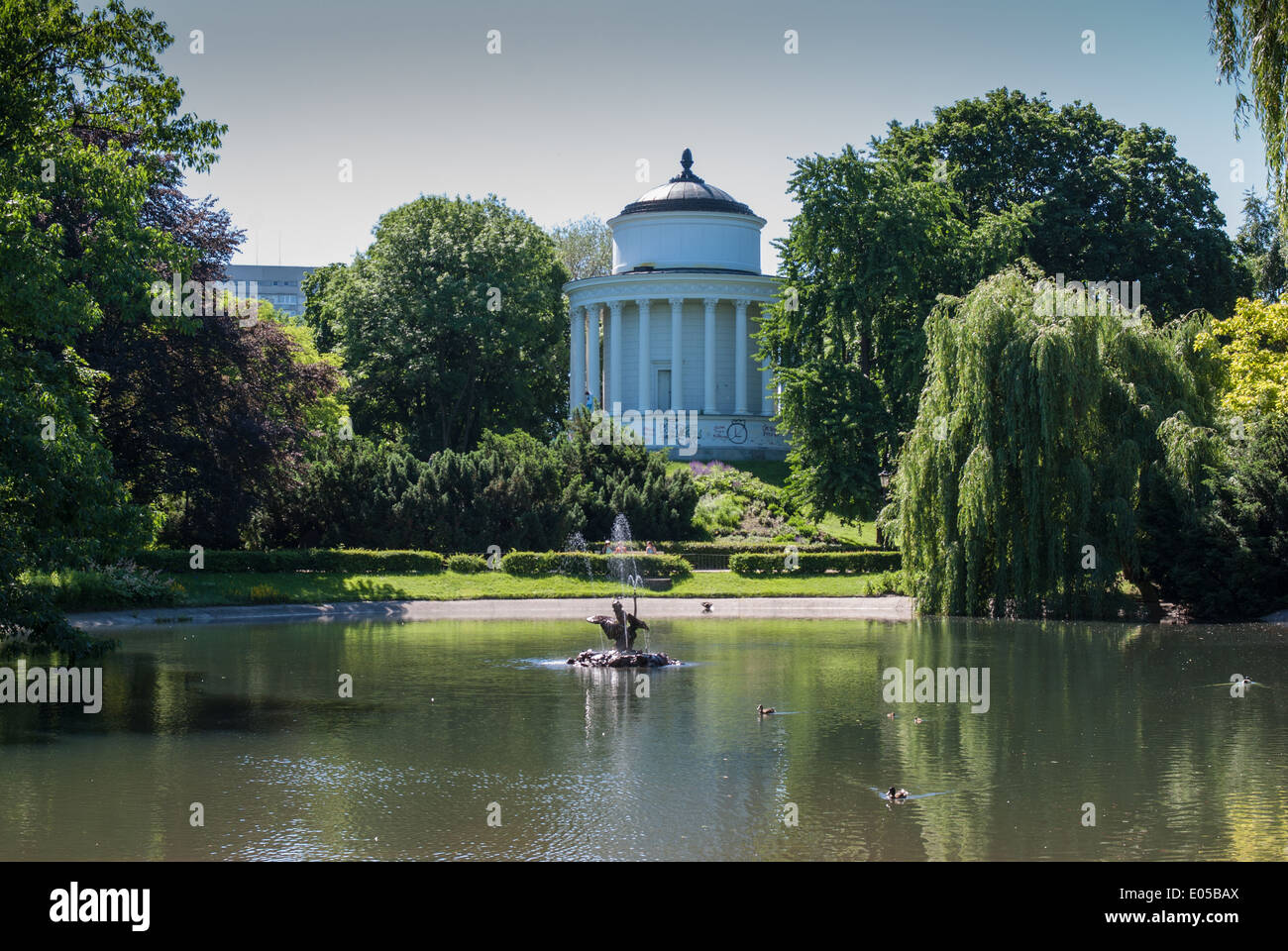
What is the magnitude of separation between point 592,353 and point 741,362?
28.1ft

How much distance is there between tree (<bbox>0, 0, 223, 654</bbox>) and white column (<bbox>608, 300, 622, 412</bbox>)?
4506 cm

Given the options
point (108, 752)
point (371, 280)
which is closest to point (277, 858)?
point (108, 752)

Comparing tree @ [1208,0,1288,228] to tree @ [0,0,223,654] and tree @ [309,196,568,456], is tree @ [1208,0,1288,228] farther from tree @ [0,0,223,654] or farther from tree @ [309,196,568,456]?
tree @ [309,196,568,456]

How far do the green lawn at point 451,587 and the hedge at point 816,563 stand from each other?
0.57 metres

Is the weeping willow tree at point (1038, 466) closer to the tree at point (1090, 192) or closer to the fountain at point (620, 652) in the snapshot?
the fountain at point (620, 652)

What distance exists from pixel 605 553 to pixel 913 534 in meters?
12.7

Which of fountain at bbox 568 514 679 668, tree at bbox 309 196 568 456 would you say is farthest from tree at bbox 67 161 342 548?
tree at bbox 309 196 568 456

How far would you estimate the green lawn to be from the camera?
1554 inches

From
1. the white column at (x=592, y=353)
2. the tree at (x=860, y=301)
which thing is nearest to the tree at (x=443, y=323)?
the white column at (x=592, y=353)

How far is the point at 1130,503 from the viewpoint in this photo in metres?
35.8

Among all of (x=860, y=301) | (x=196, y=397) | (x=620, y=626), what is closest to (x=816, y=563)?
(x=860, y=301)

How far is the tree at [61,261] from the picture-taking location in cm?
2041

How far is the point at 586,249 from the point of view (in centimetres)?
10356
